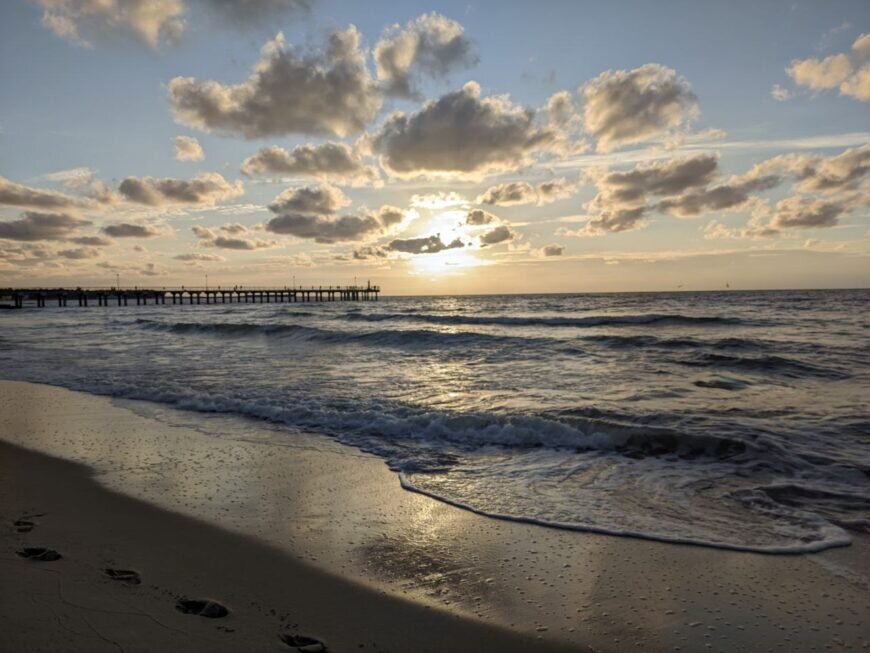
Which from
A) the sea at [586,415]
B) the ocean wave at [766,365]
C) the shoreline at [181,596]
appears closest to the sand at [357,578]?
the shoreline at [181,596]

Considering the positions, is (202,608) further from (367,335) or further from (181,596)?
(367,335)

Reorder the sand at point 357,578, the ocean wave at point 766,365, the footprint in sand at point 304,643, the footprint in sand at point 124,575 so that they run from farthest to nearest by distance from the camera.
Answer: the ocean wave at point 766,365 < the footprint in sand at point 124,575 < the sand at point 357,578 < the footprint in sand at point 304,643

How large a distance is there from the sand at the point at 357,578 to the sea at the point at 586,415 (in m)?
0.49

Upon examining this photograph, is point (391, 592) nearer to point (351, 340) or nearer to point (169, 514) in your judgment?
point (169, 514)

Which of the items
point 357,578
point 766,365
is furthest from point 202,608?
point 766,365

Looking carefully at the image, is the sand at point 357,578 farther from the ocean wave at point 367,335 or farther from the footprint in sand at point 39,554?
the ocean wave at point 367,335

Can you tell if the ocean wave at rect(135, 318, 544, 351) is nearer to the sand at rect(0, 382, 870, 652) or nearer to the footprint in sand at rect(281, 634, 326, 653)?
the sand at rect(0, 382, 870, 652)

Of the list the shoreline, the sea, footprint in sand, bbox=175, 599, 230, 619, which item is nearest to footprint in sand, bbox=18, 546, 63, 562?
the shoreline

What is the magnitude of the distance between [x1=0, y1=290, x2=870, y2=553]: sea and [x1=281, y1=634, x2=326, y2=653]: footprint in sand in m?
2.22

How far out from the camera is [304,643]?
2.71 meters

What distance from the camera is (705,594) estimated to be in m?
3.33

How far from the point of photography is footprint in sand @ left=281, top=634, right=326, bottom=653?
2.64 metres

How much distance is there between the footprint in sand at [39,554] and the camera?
→ 3.56 metres

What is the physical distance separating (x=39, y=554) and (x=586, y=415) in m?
6.95
